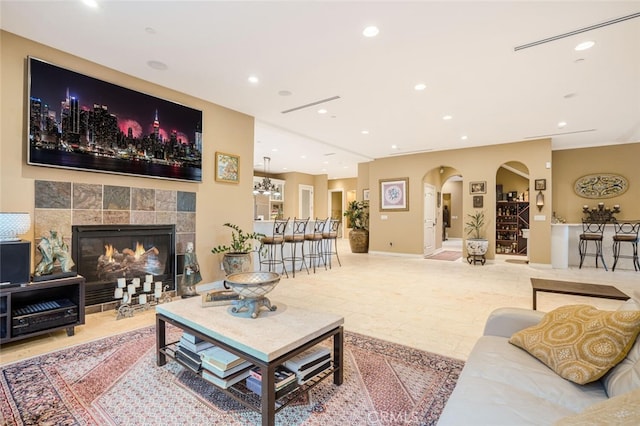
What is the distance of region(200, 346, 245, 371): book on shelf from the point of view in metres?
1.78

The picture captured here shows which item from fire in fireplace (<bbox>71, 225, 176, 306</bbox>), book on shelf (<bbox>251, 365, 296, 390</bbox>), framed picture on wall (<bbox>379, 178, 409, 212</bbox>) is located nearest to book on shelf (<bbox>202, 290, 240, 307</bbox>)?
book on shelf (<bbox>251, 365, 296, 390</bbox>)

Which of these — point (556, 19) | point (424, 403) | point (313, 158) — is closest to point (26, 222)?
point (424, 403)

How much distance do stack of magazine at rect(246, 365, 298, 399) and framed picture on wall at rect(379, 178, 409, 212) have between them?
23.7 feet

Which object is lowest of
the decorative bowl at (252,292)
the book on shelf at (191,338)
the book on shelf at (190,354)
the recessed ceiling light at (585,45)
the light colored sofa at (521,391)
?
the book on shelf at (190,354)

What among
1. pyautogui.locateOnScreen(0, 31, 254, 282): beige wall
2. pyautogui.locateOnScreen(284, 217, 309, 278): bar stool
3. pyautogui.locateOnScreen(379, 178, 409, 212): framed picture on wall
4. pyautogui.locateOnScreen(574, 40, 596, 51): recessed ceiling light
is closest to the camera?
pyautogui.locateOnScreen(0, 31, 254, 282): beige wall

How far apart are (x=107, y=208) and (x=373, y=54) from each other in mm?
3522

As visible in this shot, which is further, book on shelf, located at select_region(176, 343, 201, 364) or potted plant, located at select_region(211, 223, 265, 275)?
potted plant, located at select_region(211, 223, 265, 275)

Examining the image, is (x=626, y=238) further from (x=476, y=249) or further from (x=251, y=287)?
(x=251, y=287)

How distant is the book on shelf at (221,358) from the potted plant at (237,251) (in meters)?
2.62

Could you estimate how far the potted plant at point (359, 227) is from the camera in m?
9.20

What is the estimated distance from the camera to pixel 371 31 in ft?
9.41

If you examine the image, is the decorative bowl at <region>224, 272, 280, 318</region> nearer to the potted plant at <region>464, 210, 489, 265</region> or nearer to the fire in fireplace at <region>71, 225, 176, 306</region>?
the fire in fireplace at <region>71, 225, 176, 306</region>

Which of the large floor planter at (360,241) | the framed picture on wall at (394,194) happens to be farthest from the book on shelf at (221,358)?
the large floor planter at (360,241)

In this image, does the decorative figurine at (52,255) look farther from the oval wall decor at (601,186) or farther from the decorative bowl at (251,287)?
the oval wall decor at (601,186)
